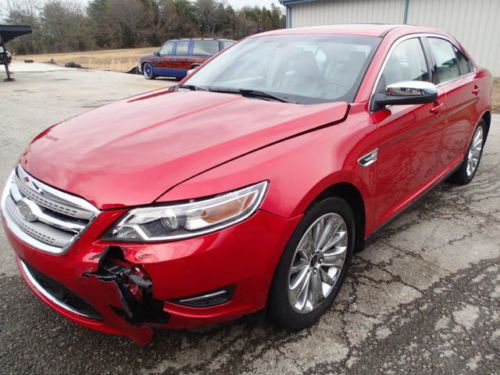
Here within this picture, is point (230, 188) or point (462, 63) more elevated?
point (462, 63)

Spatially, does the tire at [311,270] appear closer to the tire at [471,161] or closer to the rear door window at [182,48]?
the tire at [471,161]

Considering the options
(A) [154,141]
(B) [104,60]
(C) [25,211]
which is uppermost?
(A) [154,141]

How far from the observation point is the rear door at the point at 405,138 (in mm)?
2580

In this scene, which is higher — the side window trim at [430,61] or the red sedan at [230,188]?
the side window trim at [430,61]

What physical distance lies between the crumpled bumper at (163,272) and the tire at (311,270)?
105mm

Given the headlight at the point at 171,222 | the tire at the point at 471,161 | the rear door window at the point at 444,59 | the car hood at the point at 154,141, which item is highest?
the rear door window at the point at 444,59

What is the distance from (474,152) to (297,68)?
2.70 m

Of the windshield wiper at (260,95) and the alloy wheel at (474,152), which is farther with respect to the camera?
the alloy wheel at (474,152)

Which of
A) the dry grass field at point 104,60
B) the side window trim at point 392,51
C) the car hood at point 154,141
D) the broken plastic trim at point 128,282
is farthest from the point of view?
the dry grass field at point 104,60

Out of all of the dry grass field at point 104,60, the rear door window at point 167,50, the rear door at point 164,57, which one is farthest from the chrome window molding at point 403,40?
the dry grass field at point 104,60

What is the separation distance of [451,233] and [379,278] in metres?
1.05

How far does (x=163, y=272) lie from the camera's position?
1.63m

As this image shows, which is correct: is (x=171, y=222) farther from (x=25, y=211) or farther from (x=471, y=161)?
(x=471, y=161)

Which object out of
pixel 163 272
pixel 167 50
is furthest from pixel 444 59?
pixel 167 50
